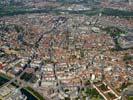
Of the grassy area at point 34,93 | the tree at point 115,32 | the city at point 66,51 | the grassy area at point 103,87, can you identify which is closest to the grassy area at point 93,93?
the city at point 66,51

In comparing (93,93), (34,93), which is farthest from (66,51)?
(93,93)

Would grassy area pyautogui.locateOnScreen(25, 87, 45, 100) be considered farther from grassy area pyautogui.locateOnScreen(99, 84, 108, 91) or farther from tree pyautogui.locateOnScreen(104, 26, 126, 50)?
tree pyautogui.locateOnScreen(104, 26, 126, 50)

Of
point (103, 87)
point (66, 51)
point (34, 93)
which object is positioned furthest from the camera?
point (66, 51)

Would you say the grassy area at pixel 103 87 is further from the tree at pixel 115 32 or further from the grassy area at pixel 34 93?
the tree at pixel 115 32

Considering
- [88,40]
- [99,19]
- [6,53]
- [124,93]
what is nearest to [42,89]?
[124,93]

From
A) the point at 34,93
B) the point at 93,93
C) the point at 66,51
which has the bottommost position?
the point at 34,93

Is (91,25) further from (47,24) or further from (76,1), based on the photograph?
(76,1)

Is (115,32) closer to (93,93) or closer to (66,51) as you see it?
(66,51)

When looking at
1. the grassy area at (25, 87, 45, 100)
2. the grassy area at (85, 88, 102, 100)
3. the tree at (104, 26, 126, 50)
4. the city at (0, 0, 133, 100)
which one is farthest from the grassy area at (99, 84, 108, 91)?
the tree at (104, 26, 126, 50)
